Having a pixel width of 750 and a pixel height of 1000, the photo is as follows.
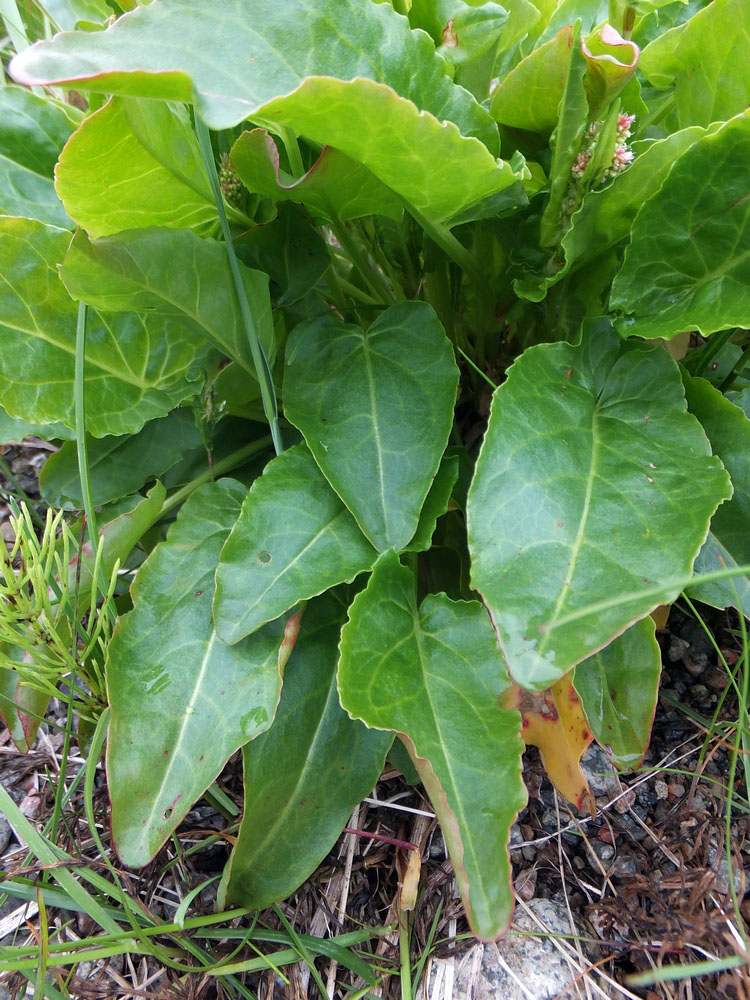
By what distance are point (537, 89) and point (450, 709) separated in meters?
0.63

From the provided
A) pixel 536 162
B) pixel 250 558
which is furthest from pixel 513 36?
pixel 250 558

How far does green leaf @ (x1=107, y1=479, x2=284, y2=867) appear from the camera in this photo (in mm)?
695

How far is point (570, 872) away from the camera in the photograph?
0.81 metres

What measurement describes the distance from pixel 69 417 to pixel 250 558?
1.14 ft

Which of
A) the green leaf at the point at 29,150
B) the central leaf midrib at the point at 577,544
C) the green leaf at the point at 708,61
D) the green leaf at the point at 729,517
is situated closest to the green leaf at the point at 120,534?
the green leaf at the point at 29,150

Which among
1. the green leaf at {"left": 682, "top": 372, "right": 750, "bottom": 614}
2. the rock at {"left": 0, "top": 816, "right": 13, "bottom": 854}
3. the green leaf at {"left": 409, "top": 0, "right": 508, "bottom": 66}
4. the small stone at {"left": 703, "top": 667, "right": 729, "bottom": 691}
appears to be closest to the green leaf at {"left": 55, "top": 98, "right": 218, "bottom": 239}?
the green leaf at {"left": 409, "top": 0, "right": 508, "bottom": 66}

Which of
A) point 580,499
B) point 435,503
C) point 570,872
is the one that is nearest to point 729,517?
point 580,499

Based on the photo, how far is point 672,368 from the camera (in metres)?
0.80

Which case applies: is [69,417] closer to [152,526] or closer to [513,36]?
[152,526]

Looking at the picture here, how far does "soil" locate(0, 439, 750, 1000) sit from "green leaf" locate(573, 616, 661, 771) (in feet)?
0.17

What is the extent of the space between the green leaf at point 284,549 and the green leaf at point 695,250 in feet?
1.26

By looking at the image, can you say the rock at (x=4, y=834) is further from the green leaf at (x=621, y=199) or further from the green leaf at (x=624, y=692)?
the green leaf at (x=621, y=199)

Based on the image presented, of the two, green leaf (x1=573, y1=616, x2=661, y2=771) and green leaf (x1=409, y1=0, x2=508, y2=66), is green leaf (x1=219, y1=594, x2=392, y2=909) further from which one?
green leaf (x1=409, y1=0, x2=508, y2=66)

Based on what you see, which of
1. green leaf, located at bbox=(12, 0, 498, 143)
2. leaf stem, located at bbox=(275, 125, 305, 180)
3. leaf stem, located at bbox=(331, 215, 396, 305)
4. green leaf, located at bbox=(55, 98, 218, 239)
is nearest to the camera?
green leaf, located at bbox=(12, 0, 498, 143)
